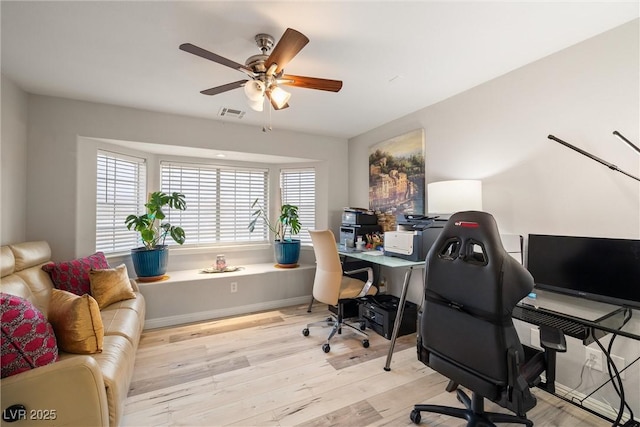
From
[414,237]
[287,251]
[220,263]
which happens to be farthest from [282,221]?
[414,237]

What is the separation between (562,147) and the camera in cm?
196

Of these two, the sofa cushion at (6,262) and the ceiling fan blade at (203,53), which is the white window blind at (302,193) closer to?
the ceiling fan blade at (203,53)

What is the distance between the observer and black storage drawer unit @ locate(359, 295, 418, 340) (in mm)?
2742

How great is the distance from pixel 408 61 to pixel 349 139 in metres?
2.25

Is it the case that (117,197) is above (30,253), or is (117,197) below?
above

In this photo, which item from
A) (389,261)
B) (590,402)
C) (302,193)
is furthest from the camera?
(302,193)

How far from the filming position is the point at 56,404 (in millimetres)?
1206

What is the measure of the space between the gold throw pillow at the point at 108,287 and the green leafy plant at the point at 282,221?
5.79 ft

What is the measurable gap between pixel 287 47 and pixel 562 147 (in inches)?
81.0

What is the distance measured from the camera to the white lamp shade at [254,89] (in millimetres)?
1790

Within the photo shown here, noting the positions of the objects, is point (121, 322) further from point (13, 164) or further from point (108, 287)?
point (13, 164)

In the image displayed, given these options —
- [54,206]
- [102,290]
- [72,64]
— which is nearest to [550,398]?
[102,290]

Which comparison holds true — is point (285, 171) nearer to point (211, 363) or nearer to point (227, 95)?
point (227, 95)

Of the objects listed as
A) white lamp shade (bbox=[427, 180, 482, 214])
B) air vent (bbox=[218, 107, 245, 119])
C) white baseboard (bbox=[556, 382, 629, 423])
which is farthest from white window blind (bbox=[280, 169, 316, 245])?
white baseboard (bbox=[556, 382, 629, 423])
